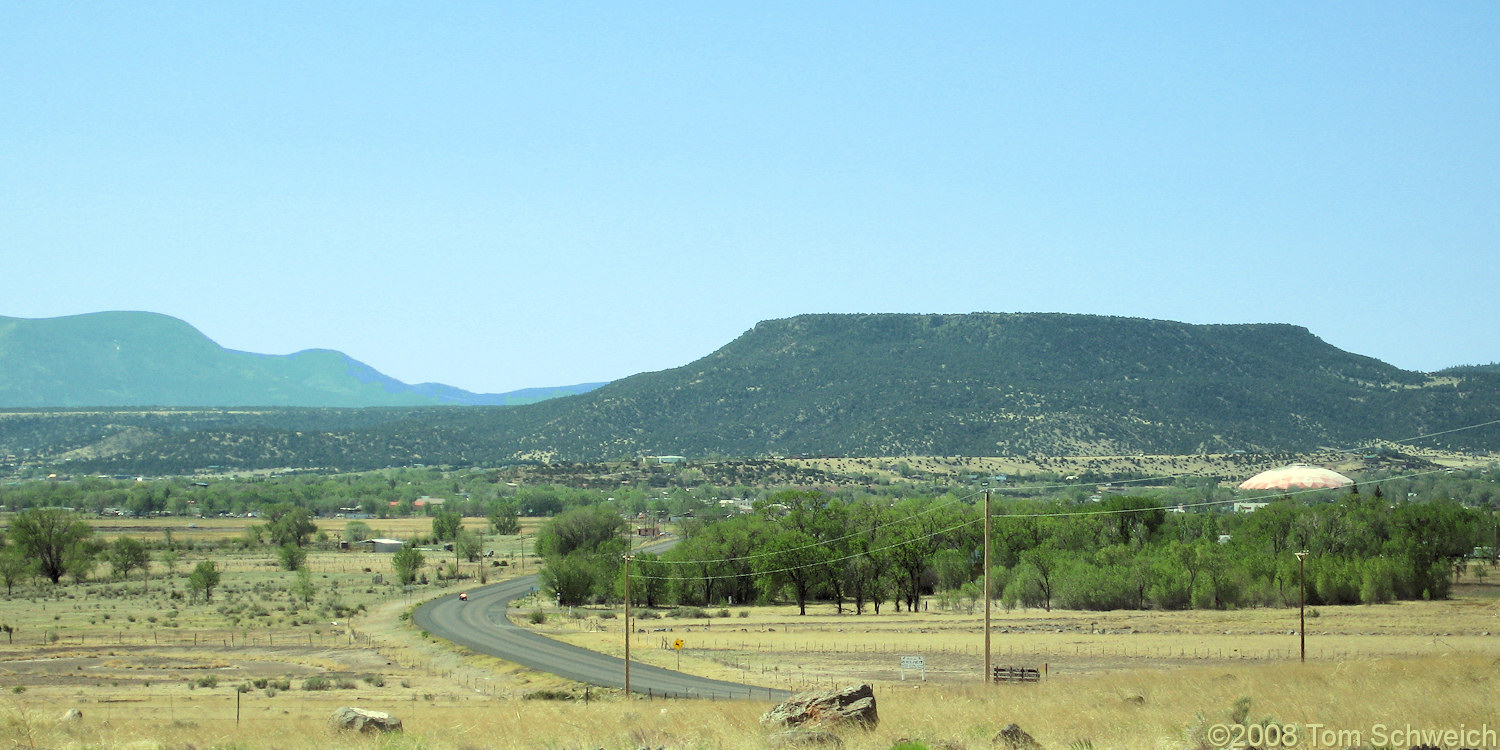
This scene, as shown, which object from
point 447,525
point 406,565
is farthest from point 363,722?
point 447,525

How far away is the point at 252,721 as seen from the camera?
105 feet

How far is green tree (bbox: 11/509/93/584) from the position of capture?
9075 centimetres

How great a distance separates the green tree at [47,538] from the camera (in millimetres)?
90750

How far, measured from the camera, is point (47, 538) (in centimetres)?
9262

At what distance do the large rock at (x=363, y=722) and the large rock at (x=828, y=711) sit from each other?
821 centimetres

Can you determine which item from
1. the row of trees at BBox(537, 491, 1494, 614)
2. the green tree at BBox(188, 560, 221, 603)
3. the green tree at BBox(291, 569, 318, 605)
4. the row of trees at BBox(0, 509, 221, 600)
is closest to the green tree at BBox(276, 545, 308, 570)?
the row of trees at BBox(0, 509, 221, 600)

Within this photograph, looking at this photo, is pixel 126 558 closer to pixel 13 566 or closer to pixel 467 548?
pixel 13 566

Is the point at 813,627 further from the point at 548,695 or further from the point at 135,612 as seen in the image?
the point at 135,612

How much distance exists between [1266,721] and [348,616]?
2384 inches

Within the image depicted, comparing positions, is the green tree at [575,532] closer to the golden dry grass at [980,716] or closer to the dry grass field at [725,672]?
the dry grass field at [725,672]

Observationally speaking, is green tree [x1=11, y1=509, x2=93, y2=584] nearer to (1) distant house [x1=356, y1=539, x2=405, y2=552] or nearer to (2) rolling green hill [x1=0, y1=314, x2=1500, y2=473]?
(1) distant house [x1=356, y1=539, x2=405, y2=552]

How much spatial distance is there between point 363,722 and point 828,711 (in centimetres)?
1013

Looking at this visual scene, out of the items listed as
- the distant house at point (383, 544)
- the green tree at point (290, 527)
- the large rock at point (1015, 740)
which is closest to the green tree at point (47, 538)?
the distant house at point (383, 544)

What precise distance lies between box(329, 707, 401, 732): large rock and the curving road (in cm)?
1408
